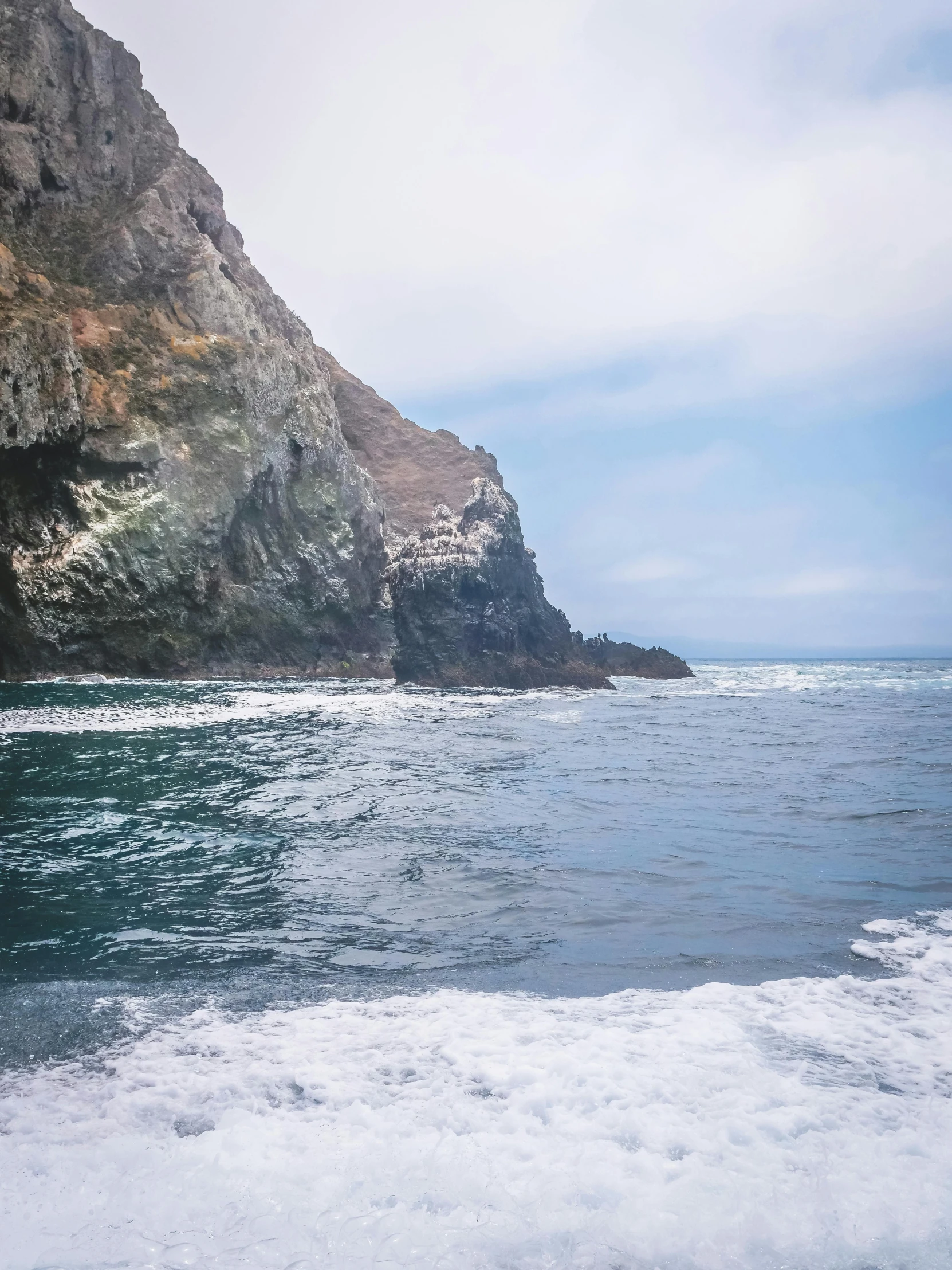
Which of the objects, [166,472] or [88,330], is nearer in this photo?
[166,472]

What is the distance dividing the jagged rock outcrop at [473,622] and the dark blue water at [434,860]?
24399 mm

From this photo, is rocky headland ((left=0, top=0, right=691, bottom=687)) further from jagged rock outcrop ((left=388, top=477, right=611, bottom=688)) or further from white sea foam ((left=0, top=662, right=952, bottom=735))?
white sea foam ((left=0, top=662, right=952, bottom=735))

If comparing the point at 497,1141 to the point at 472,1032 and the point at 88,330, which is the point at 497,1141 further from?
the point at 88,330

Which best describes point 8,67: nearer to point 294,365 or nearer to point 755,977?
point 294,365

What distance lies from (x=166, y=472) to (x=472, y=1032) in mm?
41500

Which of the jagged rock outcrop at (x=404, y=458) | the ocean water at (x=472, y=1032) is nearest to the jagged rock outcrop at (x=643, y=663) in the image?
the jagged rock outcrop at (x=404, y=458)

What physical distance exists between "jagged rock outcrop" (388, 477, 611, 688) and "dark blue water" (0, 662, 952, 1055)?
2440cm

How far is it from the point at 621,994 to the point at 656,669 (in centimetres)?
5410

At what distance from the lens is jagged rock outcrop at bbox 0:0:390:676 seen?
3525 cm

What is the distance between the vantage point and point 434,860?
8344mm

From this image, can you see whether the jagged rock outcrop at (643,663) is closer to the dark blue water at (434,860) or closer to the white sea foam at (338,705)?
the white sea foam at (338,705)

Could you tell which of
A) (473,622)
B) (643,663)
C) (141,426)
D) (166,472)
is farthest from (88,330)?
(643,663)

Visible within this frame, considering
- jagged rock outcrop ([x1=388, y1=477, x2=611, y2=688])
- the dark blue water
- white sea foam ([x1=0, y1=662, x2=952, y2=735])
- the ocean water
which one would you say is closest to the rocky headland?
jagged rock outcrop ([x1=388, y1=477, x2=611, y2=688])

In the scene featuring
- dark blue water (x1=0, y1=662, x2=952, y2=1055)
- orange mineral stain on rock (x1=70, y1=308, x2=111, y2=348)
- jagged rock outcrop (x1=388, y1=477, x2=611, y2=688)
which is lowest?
dark blue water (x1=0, y1=662, x2=952, y2=1055)
